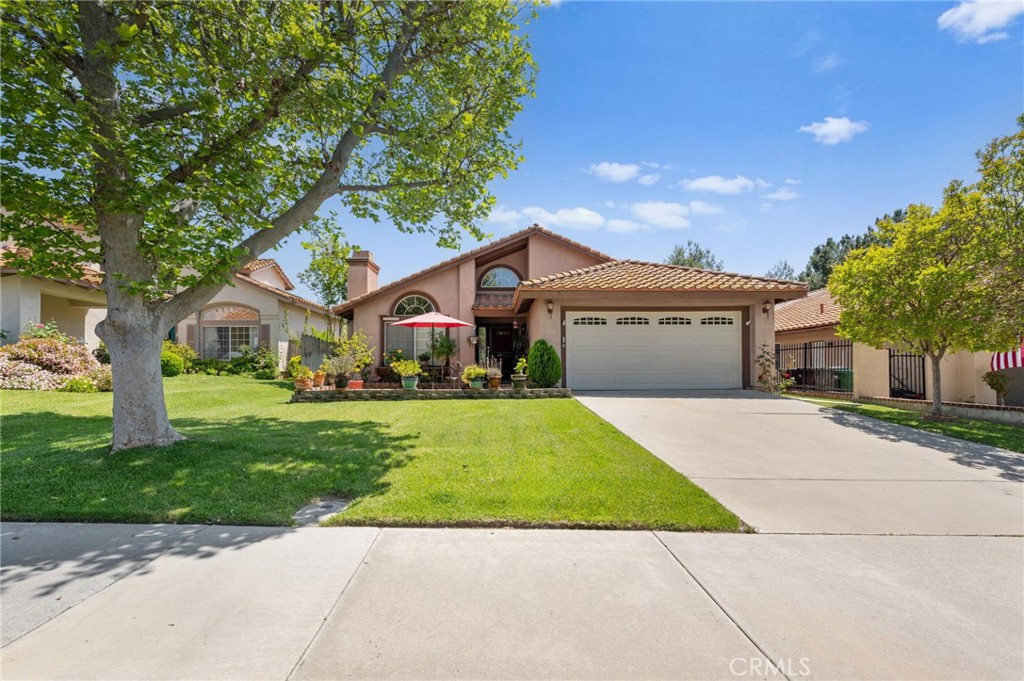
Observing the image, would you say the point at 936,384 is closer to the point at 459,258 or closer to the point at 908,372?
the point at 908,372

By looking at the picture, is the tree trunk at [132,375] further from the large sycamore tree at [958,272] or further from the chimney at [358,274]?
Answer: the large sycamore tree at [958,272]

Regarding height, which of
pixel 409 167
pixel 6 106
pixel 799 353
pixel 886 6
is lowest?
pixel 799 353

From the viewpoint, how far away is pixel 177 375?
16625 mm

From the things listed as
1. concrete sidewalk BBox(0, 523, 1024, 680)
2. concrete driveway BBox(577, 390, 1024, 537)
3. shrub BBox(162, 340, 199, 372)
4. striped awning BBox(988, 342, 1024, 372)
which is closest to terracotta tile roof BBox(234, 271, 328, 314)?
shrub BBox(162, 340, 199, 372)

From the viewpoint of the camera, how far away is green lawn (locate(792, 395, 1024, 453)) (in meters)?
7.31

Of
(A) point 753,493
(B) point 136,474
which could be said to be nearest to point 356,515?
(B) point 136,474

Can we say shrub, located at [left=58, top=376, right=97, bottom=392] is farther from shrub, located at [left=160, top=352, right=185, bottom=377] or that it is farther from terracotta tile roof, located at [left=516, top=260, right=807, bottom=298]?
terracotta tile roof, located at [left=516, top=260, right=807, bottom=298]

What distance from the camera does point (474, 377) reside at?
12852mm

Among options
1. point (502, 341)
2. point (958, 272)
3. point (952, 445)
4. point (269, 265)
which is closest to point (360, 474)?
point (952, 445)

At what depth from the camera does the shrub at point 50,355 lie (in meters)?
12.4

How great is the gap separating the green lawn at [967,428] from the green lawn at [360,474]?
21.0ft

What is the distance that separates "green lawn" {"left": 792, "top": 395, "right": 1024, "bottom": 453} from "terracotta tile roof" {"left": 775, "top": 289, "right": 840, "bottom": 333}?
7.14 meters

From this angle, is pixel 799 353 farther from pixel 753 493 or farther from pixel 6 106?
pixel 6 106

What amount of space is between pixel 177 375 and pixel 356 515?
56.7 ft
